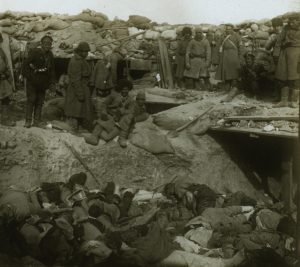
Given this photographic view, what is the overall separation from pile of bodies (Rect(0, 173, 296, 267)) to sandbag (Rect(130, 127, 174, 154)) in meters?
1.09

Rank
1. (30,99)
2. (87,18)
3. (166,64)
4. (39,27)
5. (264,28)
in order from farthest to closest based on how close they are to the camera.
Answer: (87,18) → (264,28) → (39,27) → (166,64) → (30,99)


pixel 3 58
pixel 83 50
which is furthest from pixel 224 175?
pixel 3 58

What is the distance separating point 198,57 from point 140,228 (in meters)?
7.48

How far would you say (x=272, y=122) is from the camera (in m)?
9.94

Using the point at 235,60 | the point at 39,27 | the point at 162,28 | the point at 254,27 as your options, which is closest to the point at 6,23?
the point at 39,27

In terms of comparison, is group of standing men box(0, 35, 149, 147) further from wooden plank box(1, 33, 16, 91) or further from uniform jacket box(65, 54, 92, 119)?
wooden plank box(1, 33, 16, 91)

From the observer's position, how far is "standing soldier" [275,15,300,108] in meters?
10.1

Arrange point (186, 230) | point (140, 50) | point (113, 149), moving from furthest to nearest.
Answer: point (140, 50)
point (113, 149)
point (186, 230)

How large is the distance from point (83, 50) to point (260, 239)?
15.9ft

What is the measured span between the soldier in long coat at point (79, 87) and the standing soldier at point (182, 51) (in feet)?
14.7

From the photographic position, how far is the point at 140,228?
7211 mm

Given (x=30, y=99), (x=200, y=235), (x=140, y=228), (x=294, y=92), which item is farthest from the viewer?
(x=294, y=92)

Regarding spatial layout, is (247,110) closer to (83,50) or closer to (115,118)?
(115,118)

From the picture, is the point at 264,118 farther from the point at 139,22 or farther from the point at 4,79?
the point at 139,22
